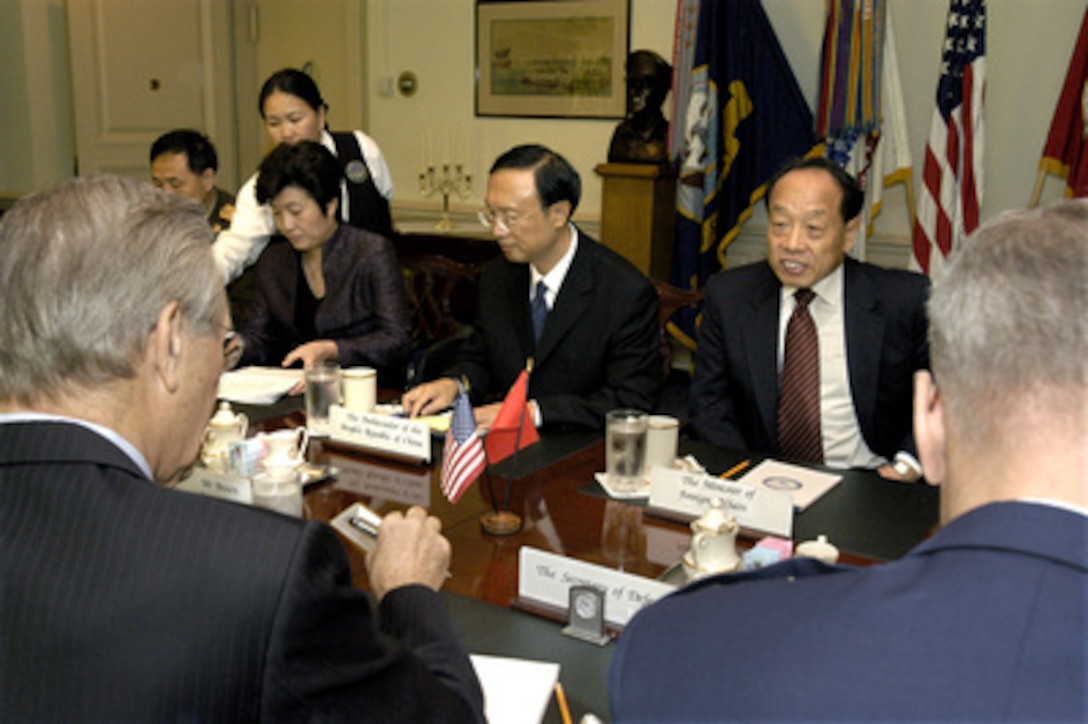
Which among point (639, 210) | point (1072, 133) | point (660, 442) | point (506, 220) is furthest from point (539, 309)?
point (1072, 133)

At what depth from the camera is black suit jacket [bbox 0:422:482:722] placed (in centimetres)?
95

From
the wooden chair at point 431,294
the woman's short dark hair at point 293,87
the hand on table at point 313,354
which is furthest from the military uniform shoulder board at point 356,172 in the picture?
the hand on table at point 313,354

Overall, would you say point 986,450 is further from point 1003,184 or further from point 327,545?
point 1003,184

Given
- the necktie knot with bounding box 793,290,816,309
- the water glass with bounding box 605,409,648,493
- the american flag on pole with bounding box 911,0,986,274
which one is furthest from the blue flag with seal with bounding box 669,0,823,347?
the water glass with bounding box 605,409,648,493

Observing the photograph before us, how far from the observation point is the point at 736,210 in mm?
5328

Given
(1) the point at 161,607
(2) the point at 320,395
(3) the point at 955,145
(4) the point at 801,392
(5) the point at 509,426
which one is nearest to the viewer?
(1) the point at 161,607

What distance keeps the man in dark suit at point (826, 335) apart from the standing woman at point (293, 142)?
5.53 ft

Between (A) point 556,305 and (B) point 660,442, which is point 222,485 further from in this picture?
(A) point 556,305

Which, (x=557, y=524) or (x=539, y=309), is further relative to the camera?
(x=539, y=309)

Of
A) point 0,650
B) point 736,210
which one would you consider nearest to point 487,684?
point 0,650

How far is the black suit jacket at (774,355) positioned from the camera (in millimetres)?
2688

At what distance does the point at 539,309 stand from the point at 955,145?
8.79ft

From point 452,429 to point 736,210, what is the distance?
3786mm

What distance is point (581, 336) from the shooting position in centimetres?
296
